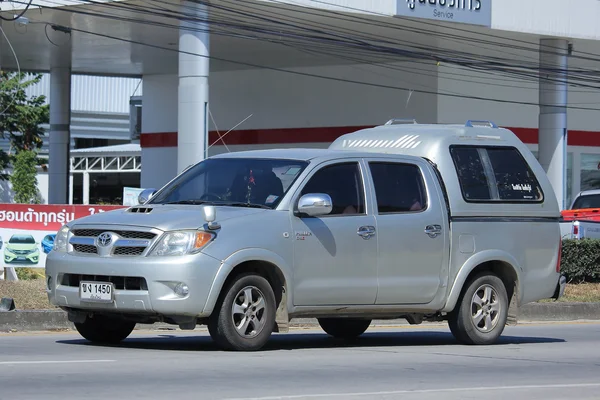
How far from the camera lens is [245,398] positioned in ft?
25.4

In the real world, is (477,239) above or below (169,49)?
below

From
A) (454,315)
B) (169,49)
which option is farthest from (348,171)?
(169,49)

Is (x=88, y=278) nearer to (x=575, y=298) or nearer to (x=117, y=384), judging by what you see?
(x=117, y=384)

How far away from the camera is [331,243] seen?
10.9 metres

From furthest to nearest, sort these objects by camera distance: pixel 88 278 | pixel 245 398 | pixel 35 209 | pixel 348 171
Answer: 1. pixel 35 209
2. pixel 348 171
3. pixel 88 278
4. pixel 245 398

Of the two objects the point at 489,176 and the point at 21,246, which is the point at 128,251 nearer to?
the point at 489,176

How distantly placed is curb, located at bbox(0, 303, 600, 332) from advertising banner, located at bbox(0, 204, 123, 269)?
4.36m

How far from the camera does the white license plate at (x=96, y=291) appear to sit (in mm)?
10125

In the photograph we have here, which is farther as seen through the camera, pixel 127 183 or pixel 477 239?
pixel 127 183

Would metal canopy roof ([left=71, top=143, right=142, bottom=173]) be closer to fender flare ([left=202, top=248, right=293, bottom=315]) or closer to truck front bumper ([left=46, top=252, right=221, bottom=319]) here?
fender flare ([left=202, top=248, right=293, bottom=315])

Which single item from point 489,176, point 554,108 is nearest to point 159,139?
point 554,108

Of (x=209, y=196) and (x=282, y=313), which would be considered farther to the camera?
(x=209, y=196)

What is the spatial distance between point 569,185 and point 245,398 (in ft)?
116

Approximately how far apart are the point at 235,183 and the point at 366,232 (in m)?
1.32
